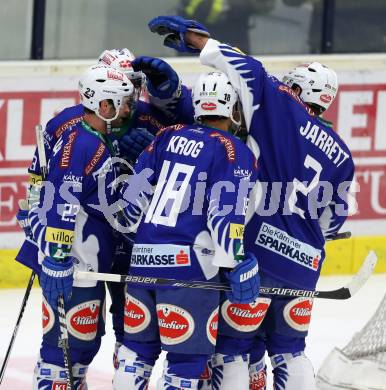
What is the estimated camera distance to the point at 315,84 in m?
5.79

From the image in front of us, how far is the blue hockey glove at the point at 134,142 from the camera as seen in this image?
5641 mm

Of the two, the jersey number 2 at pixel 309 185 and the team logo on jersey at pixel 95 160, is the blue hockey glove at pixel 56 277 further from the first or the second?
the jersey number 2 at pixel 309 185

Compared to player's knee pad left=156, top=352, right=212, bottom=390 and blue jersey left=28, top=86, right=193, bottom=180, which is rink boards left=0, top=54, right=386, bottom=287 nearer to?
blue jersey left=28, top=86, right=193, bottom=180

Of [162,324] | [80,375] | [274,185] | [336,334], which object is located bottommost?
[336,334]

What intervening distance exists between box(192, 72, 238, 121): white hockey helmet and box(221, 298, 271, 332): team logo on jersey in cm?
74

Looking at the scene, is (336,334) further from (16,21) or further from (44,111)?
(16,21)

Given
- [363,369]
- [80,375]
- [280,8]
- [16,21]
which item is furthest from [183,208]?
[280,8]

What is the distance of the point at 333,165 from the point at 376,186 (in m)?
3.05

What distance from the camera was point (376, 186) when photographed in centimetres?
861

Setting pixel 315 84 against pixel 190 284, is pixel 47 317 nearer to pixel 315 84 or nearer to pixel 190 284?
pixel 190 284

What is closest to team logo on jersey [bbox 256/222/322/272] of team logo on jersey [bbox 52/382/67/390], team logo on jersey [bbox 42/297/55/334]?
team logo on jersey [bbox 42/297/55/334]

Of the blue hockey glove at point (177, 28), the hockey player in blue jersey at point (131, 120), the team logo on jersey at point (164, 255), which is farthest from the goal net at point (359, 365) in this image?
the blue hockey glove at point (177, 28)

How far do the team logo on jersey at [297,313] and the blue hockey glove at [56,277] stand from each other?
0.89m

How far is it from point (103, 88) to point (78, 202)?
1.50 feet
